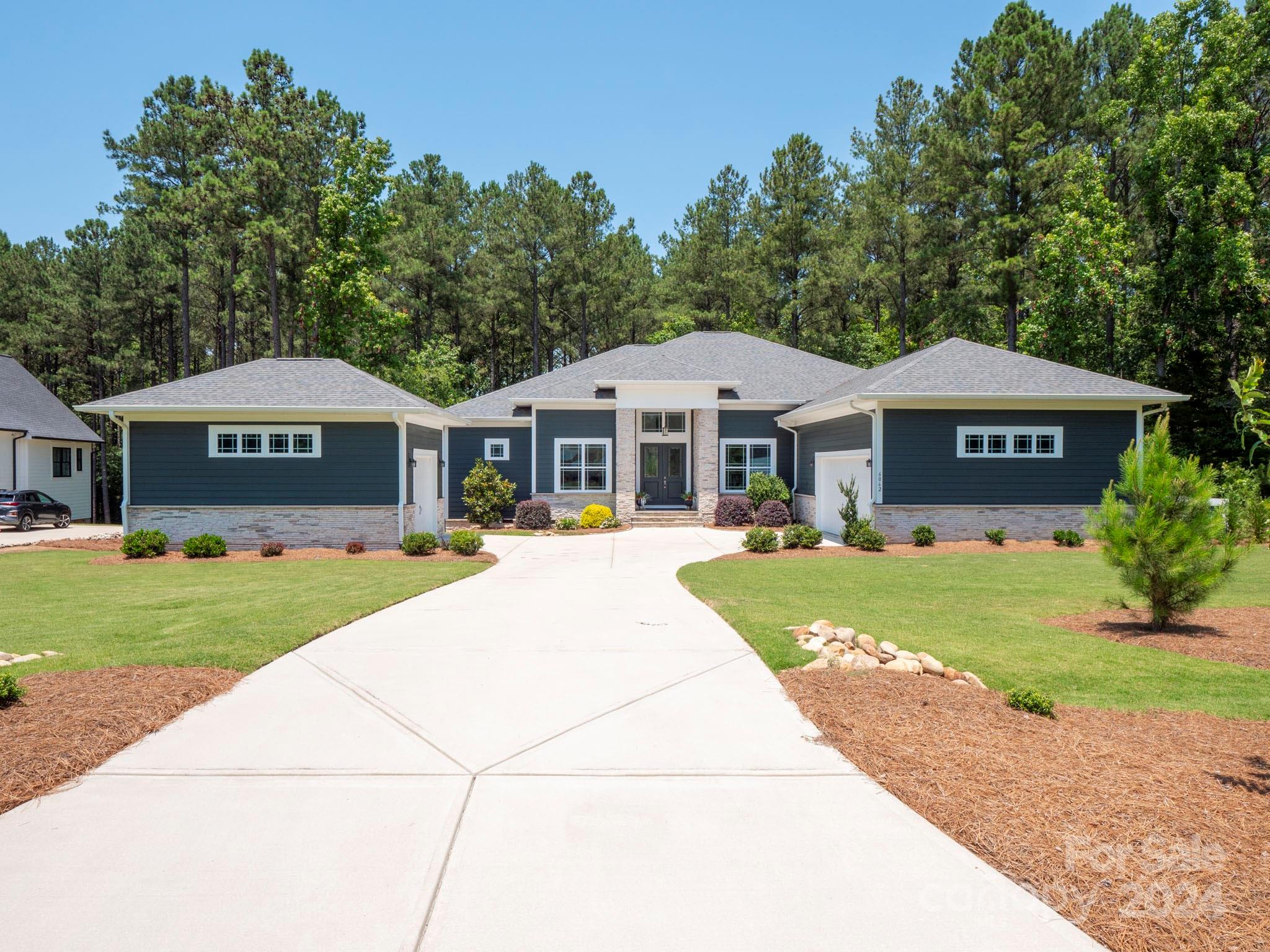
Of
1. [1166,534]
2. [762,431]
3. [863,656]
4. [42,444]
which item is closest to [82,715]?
[863,656]

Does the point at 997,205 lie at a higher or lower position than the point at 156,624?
higher

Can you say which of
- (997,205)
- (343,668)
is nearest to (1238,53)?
(997,205)

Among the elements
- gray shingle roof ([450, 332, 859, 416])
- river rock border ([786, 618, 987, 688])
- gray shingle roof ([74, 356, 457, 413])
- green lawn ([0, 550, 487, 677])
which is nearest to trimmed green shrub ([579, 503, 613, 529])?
gray shingle roof ([450, 332, 859, 416])

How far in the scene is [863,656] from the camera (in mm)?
6598

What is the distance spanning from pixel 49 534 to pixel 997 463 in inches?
1155

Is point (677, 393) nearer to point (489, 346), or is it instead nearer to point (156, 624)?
point (156, 624)

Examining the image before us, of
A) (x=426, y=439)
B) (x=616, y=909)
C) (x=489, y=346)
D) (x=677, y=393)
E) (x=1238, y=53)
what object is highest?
(x=1238, y=53)

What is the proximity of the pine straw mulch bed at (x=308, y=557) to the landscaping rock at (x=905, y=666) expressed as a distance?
1050 centimetres

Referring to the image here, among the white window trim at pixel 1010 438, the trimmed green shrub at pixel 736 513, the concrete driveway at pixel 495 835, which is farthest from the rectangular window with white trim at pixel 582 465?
the concrete driveway at pixel 495 835

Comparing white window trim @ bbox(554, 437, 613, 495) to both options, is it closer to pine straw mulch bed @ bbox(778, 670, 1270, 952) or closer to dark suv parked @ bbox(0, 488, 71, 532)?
pine straw mulch bed @ bbox(778, 670, 1270, 952)

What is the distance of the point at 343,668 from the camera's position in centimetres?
662

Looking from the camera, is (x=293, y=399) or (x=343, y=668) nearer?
(x=343, y=668)

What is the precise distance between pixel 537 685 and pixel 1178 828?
4346mm

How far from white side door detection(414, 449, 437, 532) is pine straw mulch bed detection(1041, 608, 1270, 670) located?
14988mm
